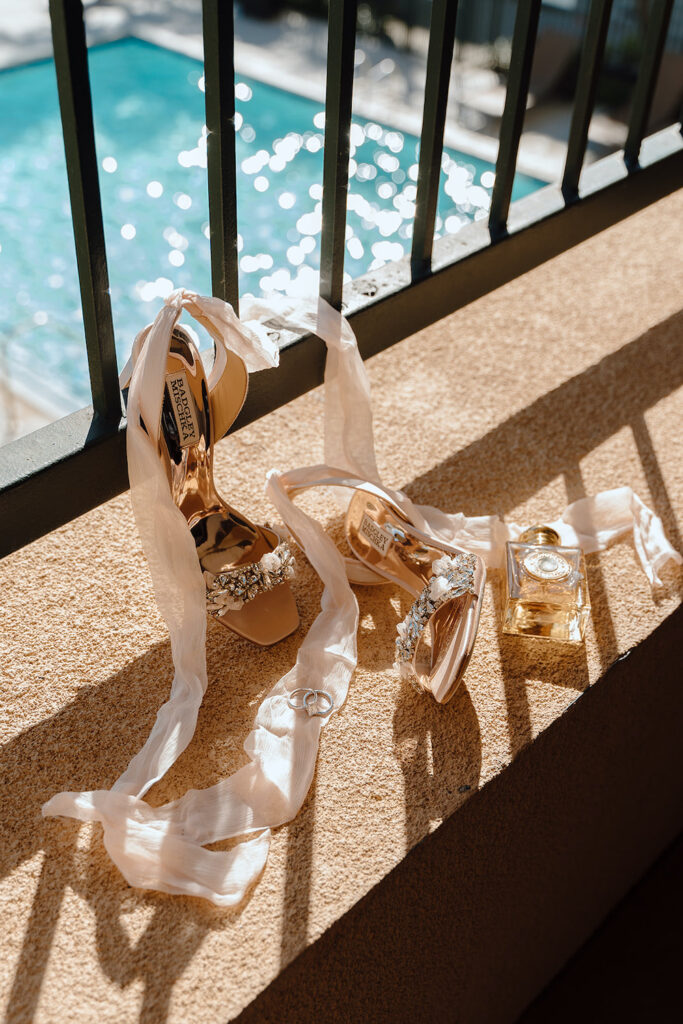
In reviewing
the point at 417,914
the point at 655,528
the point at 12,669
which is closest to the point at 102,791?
the point at 12,669

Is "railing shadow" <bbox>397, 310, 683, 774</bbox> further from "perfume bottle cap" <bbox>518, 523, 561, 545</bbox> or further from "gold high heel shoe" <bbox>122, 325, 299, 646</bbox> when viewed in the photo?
"gold high heel shoe" <bbox>122, 325, 299, 646</bbox>

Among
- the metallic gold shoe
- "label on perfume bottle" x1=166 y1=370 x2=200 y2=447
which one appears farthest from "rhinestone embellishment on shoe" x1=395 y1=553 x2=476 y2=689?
"label on perfume bottle" x1=166 y1=370 x2=200 y2=447

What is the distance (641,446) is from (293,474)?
0.49 metres

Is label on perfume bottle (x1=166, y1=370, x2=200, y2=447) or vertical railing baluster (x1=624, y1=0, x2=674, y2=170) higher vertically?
vertical railing baluster (x1=624, y1=0, x2=674, y2=170)

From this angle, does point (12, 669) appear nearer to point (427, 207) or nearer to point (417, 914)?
point (417, 914)

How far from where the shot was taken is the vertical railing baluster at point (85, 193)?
2.37 feet

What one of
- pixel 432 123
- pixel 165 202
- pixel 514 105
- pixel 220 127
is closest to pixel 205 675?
pixel 220 127

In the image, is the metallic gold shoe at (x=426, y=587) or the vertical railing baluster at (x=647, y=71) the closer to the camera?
the metallic gold shoe at (x=426, y=587)

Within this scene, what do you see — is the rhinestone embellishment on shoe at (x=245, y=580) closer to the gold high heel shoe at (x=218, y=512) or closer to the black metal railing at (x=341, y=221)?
the gold high heel shoe at (x=218, y=512)

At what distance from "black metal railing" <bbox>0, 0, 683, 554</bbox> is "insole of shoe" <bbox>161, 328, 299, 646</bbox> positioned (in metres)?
0.10

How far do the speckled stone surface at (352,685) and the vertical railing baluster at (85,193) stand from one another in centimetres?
21

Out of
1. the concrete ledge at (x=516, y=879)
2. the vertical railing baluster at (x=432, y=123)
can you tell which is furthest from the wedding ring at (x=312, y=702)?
the vertical railing baluster at (x=432, y=123)

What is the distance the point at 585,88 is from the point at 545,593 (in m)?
0.67

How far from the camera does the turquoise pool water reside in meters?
3.94
